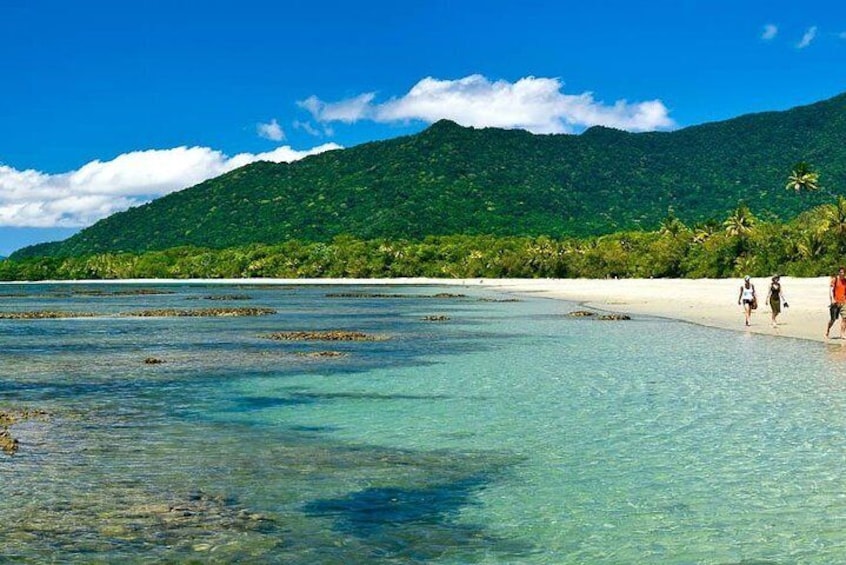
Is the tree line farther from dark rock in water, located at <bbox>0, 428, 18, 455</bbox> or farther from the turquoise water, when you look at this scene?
dark rock in water, located at <bbox>0, 428, 18, 455</bbox>

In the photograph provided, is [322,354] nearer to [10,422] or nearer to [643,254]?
[10,422]

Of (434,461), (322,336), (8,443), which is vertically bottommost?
(434,461)

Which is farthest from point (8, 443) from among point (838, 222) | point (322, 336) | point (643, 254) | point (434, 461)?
point (643, 254)

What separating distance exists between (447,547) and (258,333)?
37526mm

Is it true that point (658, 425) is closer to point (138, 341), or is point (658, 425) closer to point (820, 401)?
point (820, 401)

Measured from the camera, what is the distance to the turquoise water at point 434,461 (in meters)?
10.4

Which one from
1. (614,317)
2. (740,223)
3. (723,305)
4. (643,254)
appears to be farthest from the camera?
(643,254)

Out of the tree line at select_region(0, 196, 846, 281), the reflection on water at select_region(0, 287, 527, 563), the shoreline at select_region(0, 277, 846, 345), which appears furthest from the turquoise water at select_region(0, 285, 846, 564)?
the tree line at select_region(0, 196, 846, 281)

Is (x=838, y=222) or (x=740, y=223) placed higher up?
(x=740, y=223)

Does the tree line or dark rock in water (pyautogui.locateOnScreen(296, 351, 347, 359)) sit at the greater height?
the tree line

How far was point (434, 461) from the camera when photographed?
48.7ft

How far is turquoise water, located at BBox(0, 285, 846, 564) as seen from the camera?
10.4 metres

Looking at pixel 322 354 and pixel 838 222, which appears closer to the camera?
pixel 322 354

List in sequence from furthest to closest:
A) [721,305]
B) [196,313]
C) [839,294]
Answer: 1. [196,313]
2. [721,305]
3. [839,294]
